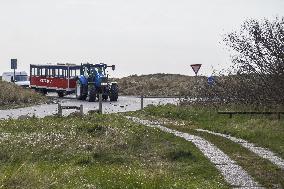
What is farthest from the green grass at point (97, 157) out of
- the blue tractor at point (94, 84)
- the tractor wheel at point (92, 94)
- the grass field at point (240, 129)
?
the blue tractor at point (94, 84)

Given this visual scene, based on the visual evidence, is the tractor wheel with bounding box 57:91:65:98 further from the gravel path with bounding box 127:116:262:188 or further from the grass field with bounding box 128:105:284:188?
the gravel path with bounding box 127:116:262:188

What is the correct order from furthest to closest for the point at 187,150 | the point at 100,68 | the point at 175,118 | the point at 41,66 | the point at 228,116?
the point at 41,66 → the point at 100,68 → the point at 175,118 → the point at 228,116 → the point at 187,150

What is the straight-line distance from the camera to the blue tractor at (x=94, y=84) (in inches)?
1773

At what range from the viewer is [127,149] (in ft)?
63.2

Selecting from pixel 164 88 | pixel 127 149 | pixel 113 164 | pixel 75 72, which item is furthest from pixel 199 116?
pixel 164 88

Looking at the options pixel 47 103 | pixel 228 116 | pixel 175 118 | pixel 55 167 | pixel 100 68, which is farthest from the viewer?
pixel 100 68

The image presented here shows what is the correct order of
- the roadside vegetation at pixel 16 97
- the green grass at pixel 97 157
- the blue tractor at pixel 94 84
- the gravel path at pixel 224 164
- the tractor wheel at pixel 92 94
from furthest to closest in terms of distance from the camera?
the blue tractor at pixel 94 84 → the tractor wheel at pixel 92 94 → the roadside vegetation at pixel 16 97 → the gravel path at pixel 224 164 → the green grass at pixel 97 157

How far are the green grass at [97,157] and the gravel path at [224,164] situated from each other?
10.5 inches

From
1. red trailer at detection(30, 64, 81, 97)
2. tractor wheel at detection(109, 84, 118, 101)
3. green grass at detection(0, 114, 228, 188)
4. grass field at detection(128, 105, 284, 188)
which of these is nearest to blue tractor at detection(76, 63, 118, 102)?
tractor wheel at detection(109, 84, 118, 101)

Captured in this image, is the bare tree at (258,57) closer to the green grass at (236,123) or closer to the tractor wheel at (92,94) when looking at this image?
the green grass at (236,123)

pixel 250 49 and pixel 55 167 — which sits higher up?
pixel 250 49

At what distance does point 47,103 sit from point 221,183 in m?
31.4

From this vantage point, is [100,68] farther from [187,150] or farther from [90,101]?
[187,150]

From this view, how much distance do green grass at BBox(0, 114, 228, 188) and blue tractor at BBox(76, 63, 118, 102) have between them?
60.9 feet
